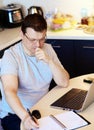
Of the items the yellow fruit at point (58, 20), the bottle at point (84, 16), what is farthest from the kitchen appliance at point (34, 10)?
the bottle at point (84, 16)

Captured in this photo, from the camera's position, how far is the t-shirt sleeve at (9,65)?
71.2 inches

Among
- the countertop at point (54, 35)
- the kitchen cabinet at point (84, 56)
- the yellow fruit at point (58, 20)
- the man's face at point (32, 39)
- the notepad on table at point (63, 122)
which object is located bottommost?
the kitchen cabinet at point (84, 56)

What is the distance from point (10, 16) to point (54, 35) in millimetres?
648

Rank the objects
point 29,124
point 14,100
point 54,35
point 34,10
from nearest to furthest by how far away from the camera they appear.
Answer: point 29,124 → point 14,100 → point 54,35 → point 34,10

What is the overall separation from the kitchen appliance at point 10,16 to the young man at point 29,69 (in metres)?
1.47

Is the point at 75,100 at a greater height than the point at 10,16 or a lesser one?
lesser

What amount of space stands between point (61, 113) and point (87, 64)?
1651 mm

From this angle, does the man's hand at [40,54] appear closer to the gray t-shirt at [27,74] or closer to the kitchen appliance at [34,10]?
the gray t-shirt at [27,74]

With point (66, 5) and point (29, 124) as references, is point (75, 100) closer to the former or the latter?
point (29, 124)

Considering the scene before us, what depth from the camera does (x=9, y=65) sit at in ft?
6.01

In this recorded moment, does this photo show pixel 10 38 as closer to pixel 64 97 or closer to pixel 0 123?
pixel 0 123

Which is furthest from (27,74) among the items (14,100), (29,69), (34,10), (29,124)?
(34,10)

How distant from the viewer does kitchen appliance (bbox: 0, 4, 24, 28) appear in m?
3.37

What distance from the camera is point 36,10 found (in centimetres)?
351
